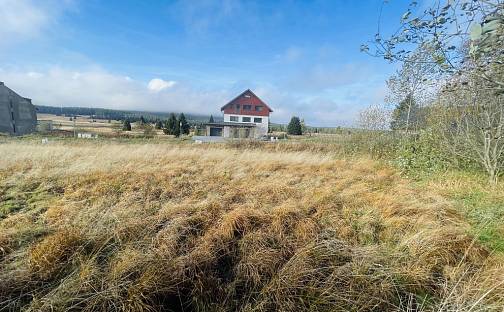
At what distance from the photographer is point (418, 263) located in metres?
2.63

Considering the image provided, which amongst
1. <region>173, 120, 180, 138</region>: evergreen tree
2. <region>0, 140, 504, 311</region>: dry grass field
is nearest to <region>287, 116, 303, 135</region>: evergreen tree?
<region>173, 120, 180, 138</region>: evergreen tree

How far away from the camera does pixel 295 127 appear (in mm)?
44125

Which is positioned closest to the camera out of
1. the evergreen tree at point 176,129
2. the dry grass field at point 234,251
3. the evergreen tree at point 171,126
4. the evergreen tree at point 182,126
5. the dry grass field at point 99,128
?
the dry grass field at point 234,251

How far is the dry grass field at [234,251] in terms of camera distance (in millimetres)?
2145

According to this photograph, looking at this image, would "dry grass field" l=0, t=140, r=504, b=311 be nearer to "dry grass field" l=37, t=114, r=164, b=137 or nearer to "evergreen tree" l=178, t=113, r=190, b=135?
"dry grass field" l=37, t=114, r=164, b=137

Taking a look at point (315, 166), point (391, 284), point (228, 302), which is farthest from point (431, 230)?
point (315, 166)

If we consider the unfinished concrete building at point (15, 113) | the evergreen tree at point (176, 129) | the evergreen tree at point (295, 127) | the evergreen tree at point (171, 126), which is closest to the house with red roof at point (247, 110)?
the evergreen tree at point (295, 127)

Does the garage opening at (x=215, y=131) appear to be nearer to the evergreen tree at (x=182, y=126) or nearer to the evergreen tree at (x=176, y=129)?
the evergreen tree at (x=176, y=129)

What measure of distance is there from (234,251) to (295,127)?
42562 millimetres

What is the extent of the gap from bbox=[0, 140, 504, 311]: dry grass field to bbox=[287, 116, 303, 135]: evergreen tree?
39524 millimetres

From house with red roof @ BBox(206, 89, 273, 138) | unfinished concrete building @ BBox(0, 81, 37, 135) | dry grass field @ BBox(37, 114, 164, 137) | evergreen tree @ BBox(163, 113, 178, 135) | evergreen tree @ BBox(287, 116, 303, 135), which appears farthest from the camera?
evergreen tree @ BBox(287, 116, 303, 135)

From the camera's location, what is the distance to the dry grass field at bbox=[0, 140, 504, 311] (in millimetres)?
2145

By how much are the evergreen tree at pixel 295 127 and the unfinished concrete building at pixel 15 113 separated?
131 feet

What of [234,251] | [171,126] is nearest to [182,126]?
[171,126]
